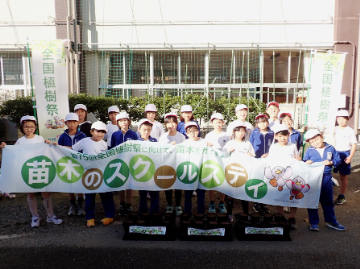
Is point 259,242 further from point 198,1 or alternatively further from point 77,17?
point 77,17

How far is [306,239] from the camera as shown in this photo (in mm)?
4223

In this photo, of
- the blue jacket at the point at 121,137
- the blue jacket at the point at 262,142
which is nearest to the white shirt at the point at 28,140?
the blue jacket at the point at 121,137

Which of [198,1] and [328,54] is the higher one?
[198,1]

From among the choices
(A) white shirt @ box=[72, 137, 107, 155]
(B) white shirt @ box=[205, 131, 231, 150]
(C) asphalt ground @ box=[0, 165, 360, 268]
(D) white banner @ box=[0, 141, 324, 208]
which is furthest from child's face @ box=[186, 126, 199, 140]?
(C) asphalt ground @ box=[0, 165, 360, 268]

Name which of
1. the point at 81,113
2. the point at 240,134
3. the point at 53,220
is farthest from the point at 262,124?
the point at 53,220

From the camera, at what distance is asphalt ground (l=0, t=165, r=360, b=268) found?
11.8ft

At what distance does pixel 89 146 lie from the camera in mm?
4660

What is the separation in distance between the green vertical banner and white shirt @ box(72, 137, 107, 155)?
439 centimetres

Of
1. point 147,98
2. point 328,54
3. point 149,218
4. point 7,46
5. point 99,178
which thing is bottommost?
point 149,218

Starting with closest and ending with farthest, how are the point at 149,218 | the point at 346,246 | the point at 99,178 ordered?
the point at 346,246
the point at 149,218
the point at 99,178

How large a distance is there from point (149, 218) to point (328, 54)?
16.2ft

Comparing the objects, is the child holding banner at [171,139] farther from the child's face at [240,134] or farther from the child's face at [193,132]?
the child's face at [240,134]

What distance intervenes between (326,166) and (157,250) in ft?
8.72

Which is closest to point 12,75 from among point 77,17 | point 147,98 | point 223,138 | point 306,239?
point 77,17
